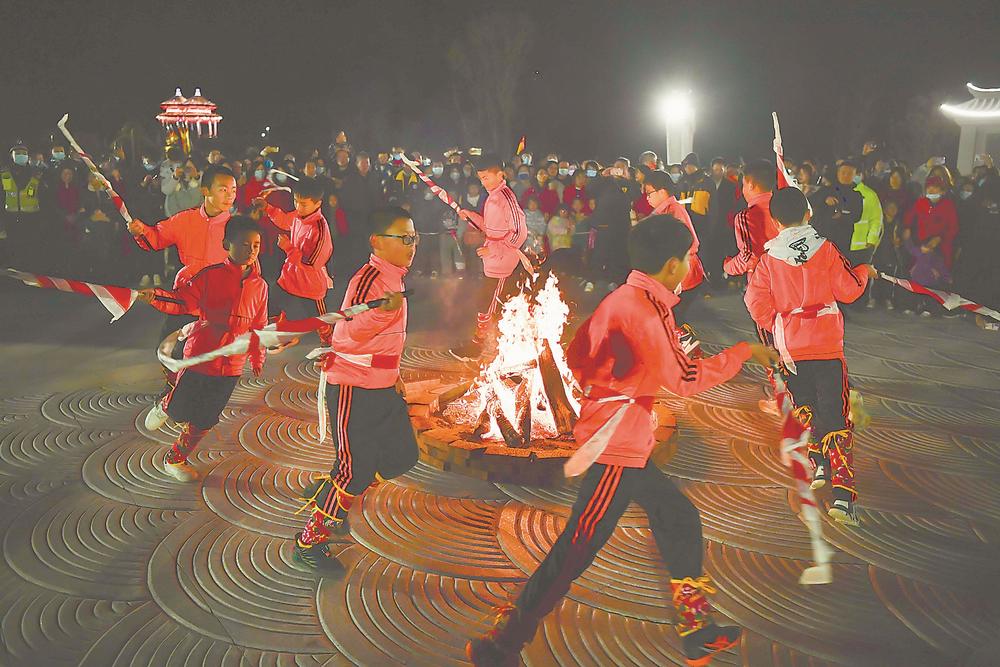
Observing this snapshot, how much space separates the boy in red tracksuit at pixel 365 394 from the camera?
4301mm

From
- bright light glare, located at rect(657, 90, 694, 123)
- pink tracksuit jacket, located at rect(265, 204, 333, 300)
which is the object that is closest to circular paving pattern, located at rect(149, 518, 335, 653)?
pink tracksuit jacket, located at rect(265, 204, 333, 300)

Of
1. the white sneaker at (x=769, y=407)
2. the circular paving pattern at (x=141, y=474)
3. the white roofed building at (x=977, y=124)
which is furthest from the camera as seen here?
the white roofed building at (x=977, y=124)

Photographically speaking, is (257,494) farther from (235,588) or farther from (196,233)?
(196,233)

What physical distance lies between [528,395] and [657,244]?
2.77 m

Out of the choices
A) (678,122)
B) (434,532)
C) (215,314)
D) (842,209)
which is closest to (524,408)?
(434,532)

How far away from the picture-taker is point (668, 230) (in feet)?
11.5

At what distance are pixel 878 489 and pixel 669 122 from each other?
49.1 feet

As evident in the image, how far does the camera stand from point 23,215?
14.8 metres

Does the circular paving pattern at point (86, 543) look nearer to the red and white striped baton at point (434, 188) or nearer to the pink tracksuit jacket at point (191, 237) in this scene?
the pink tracksuit jacket at point (191, 237)

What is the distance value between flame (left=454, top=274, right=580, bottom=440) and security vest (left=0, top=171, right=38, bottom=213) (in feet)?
38.4

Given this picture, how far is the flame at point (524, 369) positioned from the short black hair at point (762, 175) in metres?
1.84

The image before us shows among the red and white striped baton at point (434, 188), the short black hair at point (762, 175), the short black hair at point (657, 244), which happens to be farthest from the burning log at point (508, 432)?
the short black hair at point (762, 175)

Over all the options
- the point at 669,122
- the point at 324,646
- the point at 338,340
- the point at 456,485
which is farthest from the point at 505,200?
the point at 669,122

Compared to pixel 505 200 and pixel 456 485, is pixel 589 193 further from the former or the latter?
pixel 456 485
